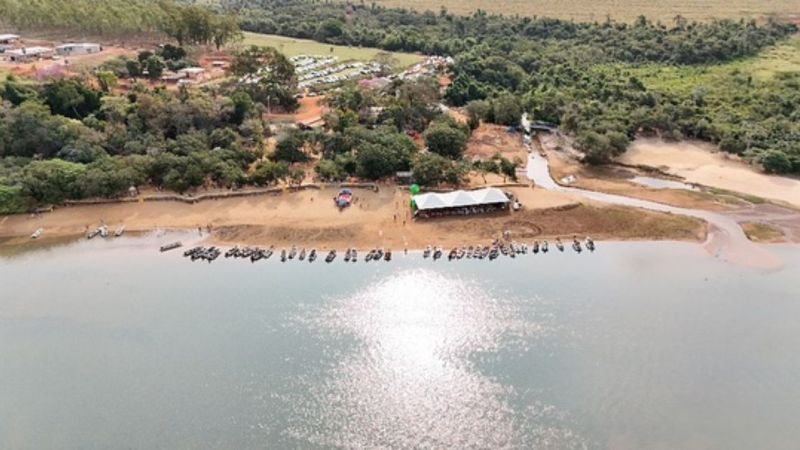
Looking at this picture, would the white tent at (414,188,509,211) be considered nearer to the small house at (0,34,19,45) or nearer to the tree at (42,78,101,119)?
the tree at (42,78,101,119)

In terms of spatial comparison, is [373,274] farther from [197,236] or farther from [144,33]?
[144,33]

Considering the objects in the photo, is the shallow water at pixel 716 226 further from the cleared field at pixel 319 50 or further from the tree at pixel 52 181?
the cleared field at pixel 319 50

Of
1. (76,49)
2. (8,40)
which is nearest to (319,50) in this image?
(76,49)

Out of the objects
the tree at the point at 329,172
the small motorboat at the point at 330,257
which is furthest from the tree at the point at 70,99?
the small motorboat at the point at 330,257

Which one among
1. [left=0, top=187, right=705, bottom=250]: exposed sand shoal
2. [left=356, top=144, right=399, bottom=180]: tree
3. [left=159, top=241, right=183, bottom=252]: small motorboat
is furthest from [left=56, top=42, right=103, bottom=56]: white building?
[left=356, top=144, right=399, bottom=180]: tree

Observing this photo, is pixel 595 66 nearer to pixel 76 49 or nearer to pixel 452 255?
pixel 452 255
